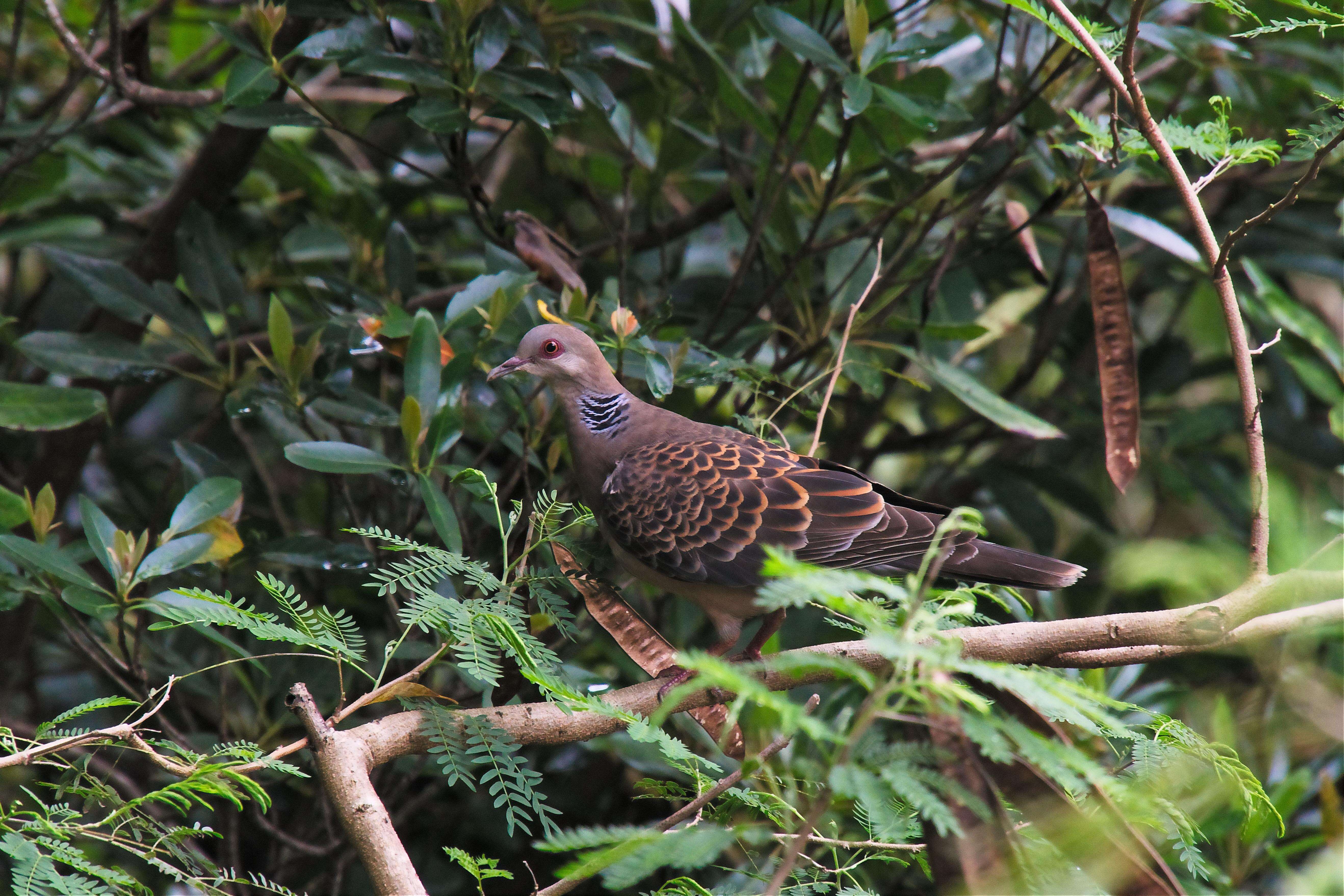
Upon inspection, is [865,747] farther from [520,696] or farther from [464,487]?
[520,696]

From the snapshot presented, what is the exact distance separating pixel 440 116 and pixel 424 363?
69 centimetres

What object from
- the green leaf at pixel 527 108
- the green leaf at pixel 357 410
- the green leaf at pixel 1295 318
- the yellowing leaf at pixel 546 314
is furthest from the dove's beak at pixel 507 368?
the green leaf at pixel 1295 318

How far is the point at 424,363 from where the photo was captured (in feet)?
7.73

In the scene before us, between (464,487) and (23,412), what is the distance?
1097mm

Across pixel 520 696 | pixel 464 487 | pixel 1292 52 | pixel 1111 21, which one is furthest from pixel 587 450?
pixel 1292 52

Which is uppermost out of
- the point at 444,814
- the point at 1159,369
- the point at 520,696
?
the point at 1159,369

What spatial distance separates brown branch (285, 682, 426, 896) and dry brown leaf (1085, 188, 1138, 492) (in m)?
1.60

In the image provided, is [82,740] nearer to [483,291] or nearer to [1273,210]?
[483,291]

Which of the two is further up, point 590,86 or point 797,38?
point 797,38

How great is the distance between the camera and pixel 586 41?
296 cm

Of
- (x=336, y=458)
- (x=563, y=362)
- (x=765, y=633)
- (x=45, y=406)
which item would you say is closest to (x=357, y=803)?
(x=336, y=458)

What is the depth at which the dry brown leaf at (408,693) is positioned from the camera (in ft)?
5.66

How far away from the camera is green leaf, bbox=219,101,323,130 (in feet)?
8.95

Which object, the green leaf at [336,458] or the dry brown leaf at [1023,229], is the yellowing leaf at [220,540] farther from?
the dry brown leaf at [1023,229]
